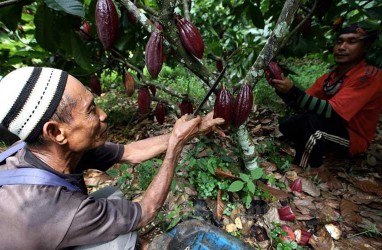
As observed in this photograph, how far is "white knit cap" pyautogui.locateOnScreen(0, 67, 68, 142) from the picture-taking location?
1074 mm

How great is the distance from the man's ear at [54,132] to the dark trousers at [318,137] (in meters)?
1.82

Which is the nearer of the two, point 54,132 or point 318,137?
point 54,132

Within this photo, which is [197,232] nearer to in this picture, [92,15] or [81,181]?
[81,181]

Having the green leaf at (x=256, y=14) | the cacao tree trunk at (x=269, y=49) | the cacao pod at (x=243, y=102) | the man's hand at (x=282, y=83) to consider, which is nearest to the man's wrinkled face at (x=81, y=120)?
the cacao pod at (x=243, y=102)

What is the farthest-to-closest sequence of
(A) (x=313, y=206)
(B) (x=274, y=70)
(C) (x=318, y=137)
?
1. (C) (x=318, y=137)
2. (A) (x=313, y=206)
3. (B) (x=274, y=70)

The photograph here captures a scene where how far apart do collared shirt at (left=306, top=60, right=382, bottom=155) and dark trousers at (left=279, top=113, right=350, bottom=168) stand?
71 mm

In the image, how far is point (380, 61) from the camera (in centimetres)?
188

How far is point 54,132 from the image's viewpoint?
1157mm

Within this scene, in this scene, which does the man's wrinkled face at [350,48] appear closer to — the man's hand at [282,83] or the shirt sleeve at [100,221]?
the man's hand at [282,83]

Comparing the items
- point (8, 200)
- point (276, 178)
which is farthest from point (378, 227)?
Answer: point (8, 200)

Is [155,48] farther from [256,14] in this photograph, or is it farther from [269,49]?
[256,14]

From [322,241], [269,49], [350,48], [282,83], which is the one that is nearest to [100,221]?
[269,49]

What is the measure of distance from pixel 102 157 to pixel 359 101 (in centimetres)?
186

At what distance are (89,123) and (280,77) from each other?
1.27m
